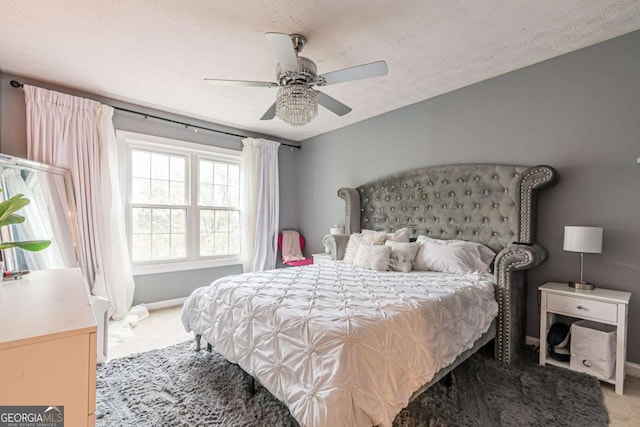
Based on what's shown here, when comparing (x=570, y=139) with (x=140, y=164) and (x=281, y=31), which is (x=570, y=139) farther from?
(x=140, y=164)

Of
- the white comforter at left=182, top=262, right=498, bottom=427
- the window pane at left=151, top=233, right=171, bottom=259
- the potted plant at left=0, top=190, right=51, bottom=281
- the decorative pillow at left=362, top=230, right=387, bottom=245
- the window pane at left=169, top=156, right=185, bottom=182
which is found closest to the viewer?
the white comforter at left=182, top=262, right=498, bottom=427

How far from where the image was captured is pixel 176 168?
411 cm

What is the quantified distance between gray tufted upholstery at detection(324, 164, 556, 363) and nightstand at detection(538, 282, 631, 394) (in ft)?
0.66

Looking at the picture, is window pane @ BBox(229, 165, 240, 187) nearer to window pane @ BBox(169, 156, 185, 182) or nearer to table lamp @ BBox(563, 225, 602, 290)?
window pane @ BBox(169, 156, 185, 182)

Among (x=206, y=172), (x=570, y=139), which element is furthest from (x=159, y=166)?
(x=570, y=139)

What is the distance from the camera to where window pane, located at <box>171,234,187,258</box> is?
408cm

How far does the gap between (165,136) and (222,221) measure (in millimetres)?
1447

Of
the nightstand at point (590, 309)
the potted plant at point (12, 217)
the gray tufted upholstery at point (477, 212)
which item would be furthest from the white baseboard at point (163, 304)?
the nightstand at point (590, 309)

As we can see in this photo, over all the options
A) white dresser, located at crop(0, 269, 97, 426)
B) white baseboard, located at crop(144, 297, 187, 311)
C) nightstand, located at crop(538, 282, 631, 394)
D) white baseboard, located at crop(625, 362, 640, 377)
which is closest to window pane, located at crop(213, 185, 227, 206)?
white baseboard, located at crop(144, 297, 187, 311)

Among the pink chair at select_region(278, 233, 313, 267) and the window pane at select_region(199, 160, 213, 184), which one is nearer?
the window pane at select_region(199, 160, 213, 184)

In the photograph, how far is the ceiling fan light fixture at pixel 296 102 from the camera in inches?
86.3

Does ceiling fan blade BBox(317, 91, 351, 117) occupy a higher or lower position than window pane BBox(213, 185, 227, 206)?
higher

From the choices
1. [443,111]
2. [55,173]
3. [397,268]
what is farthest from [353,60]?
[55,173]

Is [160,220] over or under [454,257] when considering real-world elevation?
over
